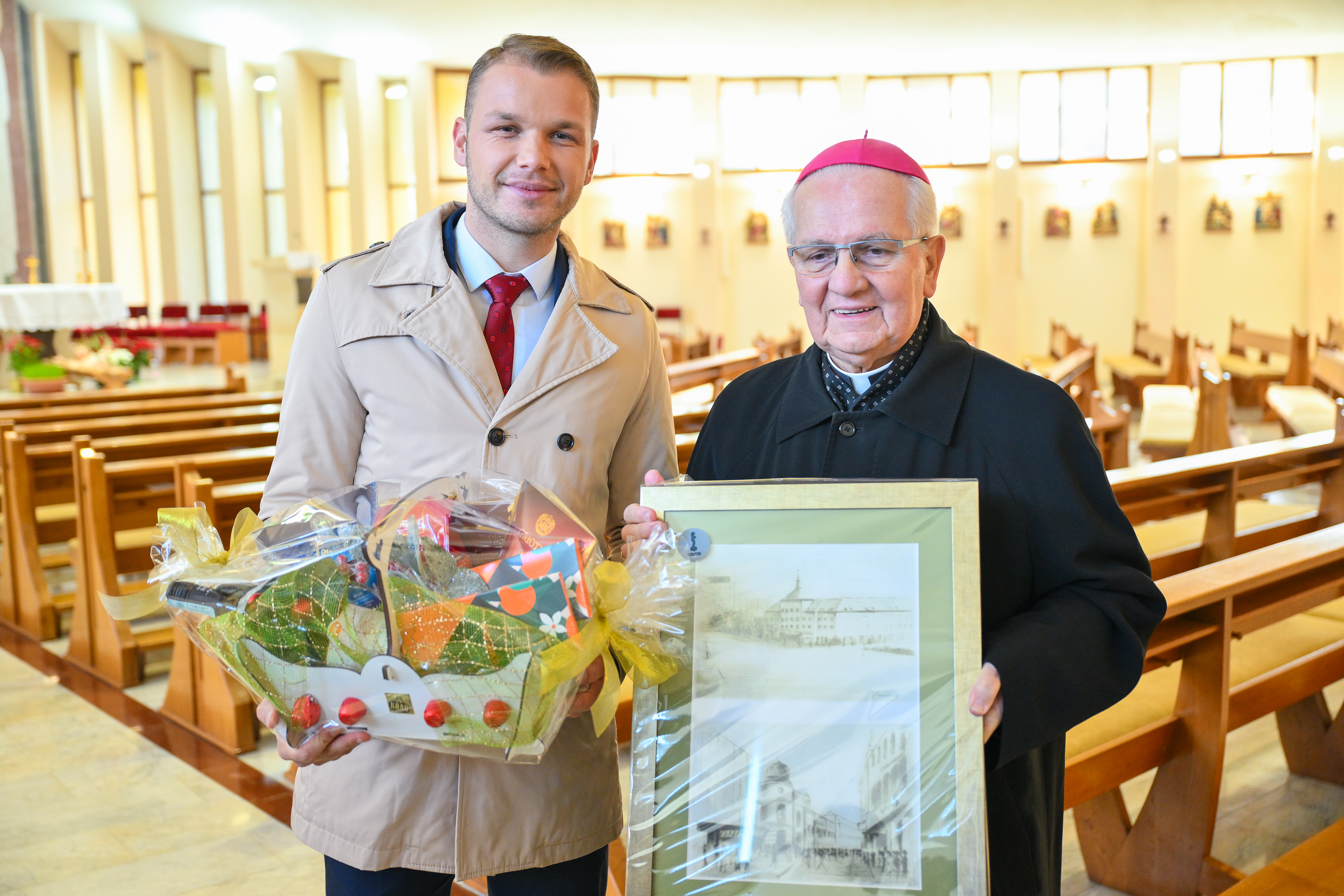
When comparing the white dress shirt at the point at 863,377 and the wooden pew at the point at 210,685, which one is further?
the wooden pew at the point at 210,685

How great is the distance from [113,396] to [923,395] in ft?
24.9

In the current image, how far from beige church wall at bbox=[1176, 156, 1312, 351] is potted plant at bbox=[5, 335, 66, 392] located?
1661cm

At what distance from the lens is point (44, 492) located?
5488 millimetres

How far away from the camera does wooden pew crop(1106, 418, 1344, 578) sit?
3434 millimetres

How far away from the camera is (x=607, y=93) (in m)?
18.3

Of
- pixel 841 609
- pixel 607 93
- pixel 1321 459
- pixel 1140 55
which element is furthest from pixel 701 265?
pixel 841 609

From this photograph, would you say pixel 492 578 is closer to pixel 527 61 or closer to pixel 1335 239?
pixel 527 61

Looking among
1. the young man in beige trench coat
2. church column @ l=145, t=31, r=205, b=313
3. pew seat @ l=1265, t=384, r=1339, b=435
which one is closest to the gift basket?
the young man in beige trench coat

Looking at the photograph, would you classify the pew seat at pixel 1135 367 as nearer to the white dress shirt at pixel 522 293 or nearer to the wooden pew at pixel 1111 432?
the wooden pew at pixel 1111 432

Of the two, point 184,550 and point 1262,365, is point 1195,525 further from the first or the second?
point 1262,365

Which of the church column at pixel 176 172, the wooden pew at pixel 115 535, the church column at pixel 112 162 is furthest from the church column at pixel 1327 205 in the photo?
the church column at pixel 112 162

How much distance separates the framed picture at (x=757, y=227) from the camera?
18516 millimetres

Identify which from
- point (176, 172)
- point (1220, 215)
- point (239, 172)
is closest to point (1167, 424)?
point (1220, 215)

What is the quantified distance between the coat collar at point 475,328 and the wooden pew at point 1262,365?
10053 mm
